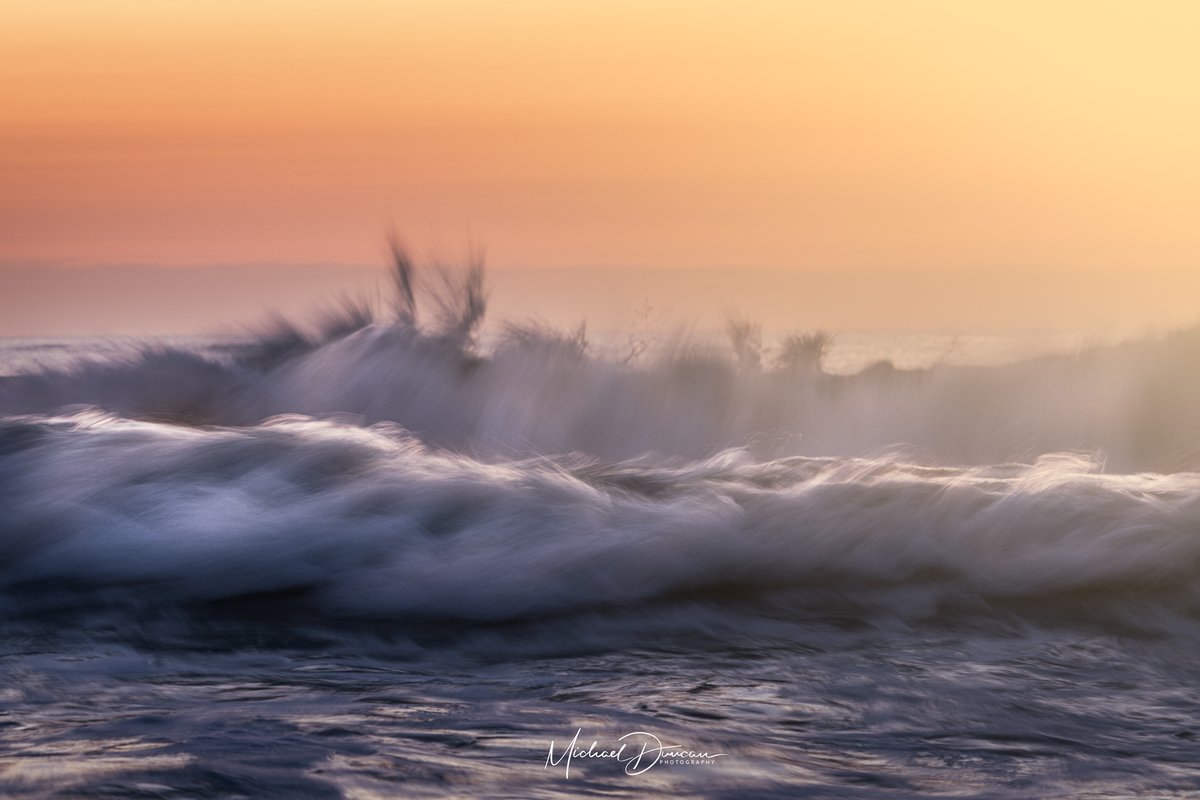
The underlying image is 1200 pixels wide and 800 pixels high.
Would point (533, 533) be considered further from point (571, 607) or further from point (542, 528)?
point (571, 607)

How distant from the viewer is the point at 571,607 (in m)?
2.97

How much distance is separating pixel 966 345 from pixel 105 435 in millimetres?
3964

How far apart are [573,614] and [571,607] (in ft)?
0.13

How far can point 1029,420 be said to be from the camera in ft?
18.4

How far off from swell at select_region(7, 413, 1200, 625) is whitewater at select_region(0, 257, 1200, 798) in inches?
0.4

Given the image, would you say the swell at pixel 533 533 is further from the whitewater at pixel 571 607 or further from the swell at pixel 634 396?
the swell at pixel 634 396

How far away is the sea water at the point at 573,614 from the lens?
6.19 ft

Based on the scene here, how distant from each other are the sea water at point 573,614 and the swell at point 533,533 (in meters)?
0.01

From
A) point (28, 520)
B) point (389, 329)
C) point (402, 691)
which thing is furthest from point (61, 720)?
point (389, 329)

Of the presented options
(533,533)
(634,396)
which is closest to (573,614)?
(533,533)
